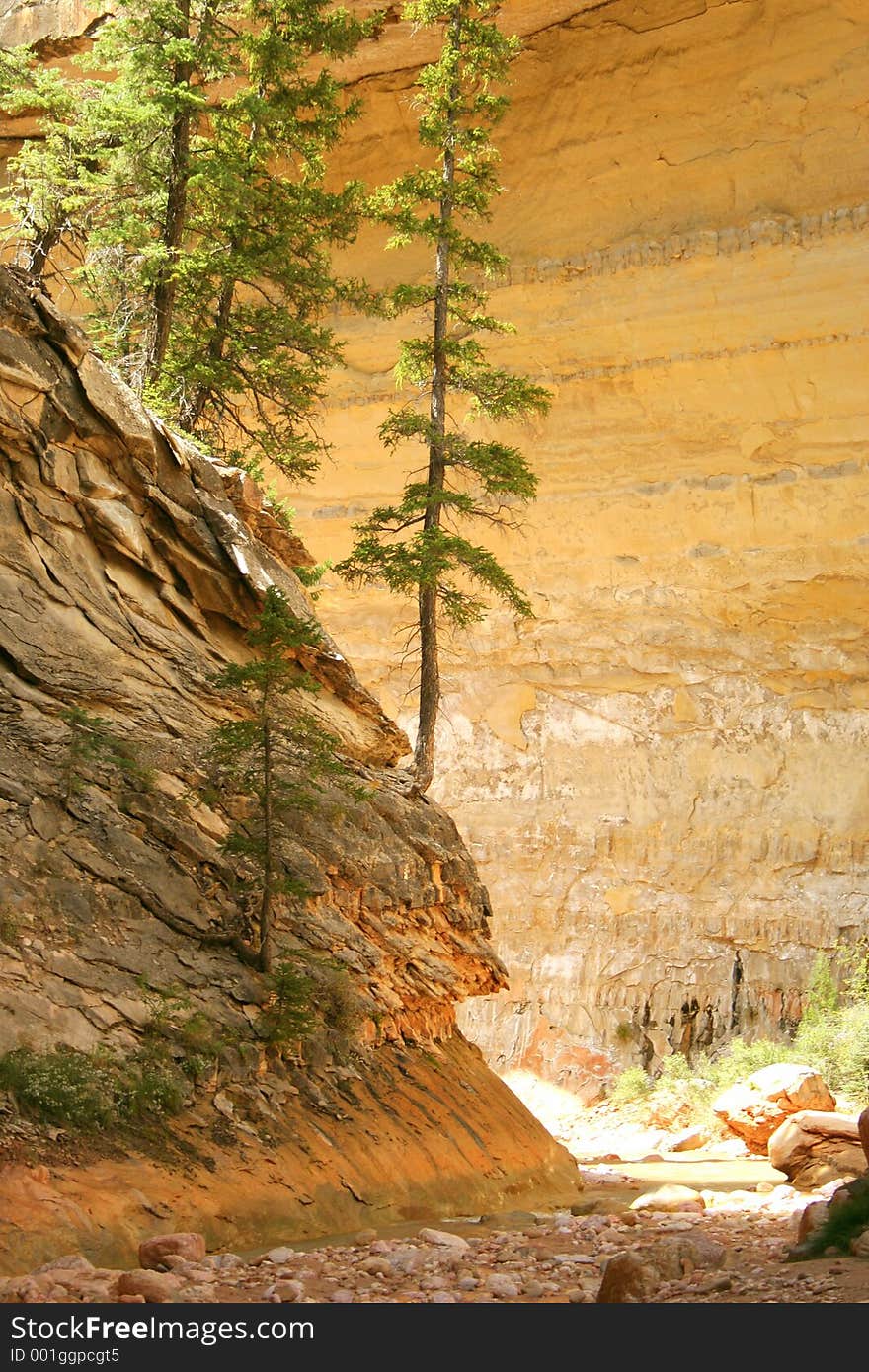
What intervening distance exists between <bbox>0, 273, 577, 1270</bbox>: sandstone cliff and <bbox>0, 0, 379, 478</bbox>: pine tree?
2743mm

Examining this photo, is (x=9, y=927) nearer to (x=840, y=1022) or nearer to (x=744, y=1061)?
(x=744, y=1061)

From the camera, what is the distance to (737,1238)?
28.8 feet

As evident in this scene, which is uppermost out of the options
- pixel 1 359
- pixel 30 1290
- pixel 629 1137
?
pixel 1 359

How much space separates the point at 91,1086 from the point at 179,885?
246 centimetres

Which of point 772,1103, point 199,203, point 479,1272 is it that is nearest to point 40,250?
point 199,203

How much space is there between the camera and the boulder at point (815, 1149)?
43.3ft

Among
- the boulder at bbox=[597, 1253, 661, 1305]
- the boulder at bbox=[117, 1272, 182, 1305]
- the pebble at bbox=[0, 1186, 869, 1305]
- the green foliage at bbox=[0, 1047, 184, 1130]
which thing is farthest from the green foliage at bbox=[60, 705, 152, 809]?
the boulder at bbox=[597, 1253, 661, 1305]

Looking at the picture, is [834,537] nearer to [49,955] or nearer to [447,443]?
[447,443]

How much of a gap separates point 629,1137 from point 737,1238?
567 inches

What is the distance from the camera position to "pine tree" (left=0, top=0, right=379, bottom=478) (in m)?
16.9

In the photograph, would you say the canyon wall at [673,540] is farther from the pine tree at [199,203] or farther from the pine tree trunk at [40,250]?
the pine tree trunk at [40,250]

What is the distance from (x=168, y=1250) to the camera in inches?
303

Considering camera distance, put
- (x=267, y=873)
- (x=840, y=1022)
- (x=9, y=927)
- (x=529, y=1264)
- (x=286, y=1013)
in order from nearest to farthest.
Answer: (x=529, y=1264) → (x=9, y=927) → (x=286, y=1013) → (x=267, y=873) → (x=840, y=1022)
